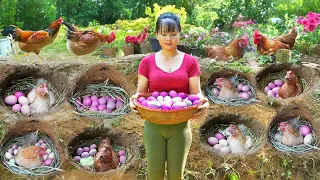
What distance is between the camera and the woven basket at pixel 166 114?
8.74 ft

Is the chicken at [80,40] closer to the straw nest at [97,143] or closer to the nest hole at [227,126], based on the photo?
the straw nest at [97,143]

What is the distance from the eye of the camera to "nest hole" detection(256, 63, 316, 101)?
17.0 ft

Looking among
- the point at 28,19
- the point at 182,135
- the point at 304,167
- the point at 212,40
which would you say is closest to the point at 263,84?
the point at 304,167

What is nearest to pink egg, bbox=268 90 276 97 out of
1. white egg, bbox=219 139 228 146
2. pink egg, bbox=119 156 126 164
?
white egg, bbox=219 139 228 146

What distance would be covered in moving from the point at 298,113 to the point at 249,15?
8.28 m

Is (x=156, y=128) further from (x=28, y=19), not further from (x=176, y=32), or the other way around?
(x=28, y=19)

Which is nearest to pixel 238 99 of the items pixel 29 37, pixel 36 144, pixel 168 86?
pixel 168 86

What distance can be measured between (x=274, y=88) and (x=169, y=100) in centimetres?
272

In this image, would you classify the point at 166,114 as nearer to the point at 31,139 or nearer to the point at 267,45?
the point at 31,139

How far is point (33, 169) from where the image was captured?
414 centimetres

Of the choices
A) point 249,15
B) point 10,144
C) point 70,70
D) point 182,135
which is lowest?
point 249,15

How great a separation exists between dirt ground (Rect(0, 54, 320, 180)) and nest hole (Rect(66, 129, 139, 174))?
45 millimetres

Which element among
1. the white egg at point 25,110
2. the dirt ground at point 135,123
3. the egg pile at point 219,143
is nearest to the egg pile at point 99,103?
the dirt ground at point 135,123

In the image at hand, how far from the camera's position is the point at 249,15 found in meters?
12.6
